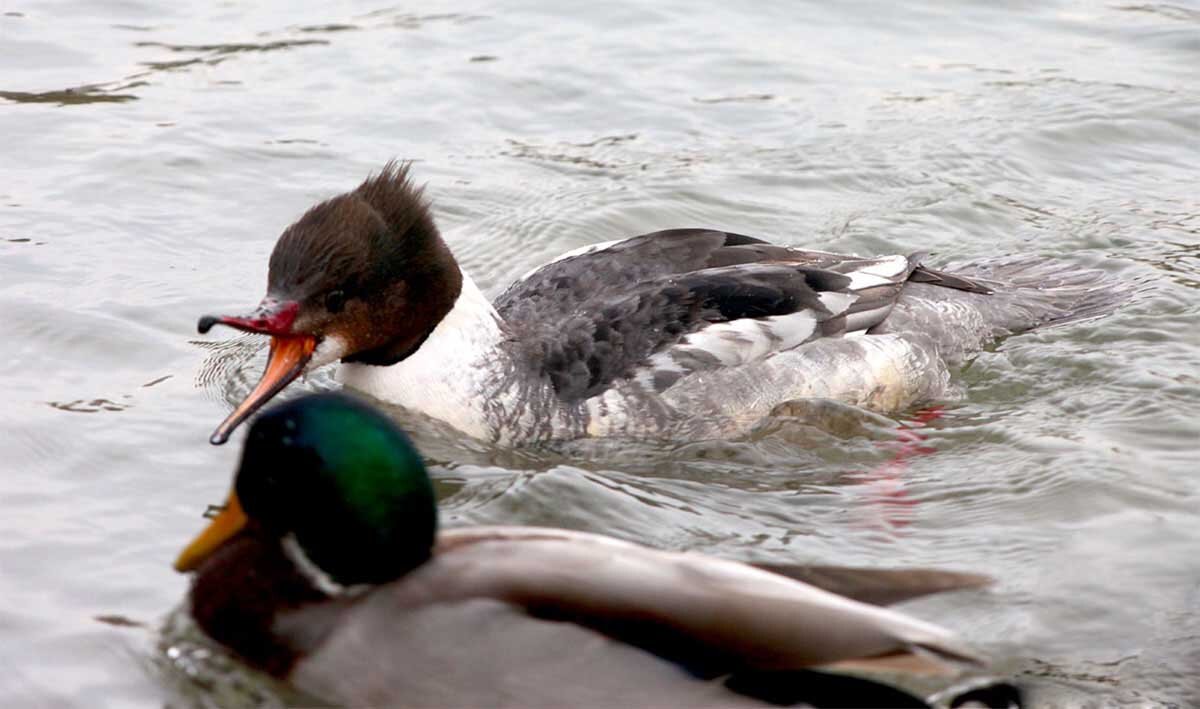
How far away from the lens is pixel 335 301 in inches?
278

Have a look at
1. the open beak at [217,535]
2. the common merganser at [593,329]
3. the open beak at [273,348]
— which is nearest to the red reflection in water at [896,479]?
the common merganser at [593,329]

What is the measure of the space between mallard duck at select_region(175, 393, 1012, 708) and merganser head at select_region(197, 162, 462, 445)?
70.0 inches

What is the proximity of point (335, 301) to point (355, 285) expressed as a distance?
0.11 m

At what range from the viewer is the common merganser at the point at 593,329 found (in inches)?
278

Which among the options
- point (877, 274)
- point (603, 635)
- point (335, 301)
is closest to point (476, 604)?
point (603, 635)

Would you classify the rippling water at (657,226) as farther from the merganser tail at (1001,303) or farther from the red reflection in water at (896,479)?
the merganser tail at (1001,303)

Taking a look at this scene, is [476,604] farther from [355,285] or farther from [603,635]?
[355,285]

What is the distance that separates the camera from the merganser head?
22.7 feet

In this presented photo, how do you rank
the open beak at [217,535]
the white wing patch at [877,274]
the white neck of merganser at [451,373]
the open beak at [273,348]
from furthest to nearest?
1. the white wing patch at [877,274]
2. the white neck of merganser at [451,373]
3. the open beak at [273,348]
4. the open beak at [217,535]

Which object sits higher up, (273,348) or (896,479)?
(273,348)

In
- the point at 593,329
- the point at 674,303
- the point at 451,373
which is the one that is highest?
the point at 674,303

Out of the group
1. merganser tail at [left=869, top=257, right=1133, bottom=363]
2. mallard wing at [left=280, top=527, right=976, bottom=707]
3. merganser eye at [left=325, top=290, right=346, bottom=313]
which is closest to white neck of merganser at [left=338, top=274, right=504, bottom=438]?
merganser eye at [left=325, top=290, right=346, bottom=313]

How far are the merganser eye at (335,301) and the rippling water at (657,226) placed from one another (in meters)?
0.67

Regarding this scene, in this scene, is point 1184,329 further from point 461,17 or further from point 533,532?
point 461,17
